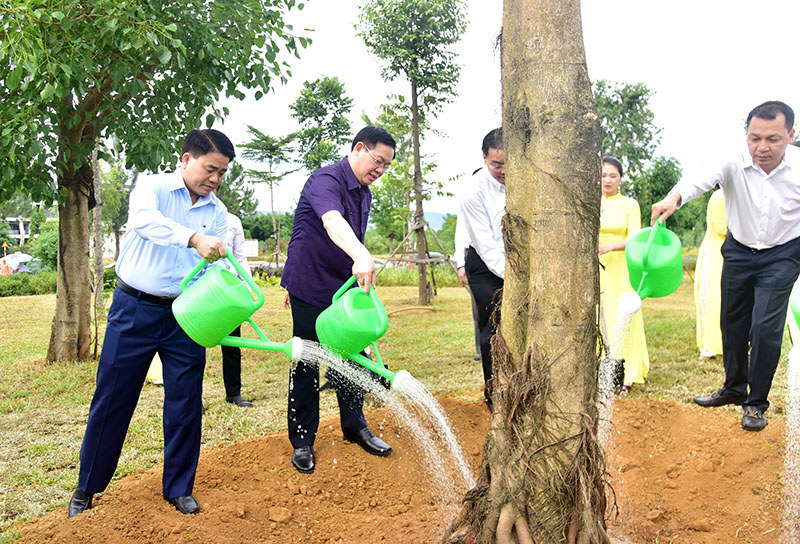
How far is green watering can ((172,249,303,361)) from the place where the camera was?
2191mm

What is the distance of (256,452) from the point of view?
3.08 metres

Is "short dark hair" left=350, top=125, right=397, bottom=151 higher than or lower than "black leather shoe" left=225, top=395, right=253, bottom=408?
higher

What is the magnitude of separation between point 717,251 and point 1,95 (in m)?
5.93

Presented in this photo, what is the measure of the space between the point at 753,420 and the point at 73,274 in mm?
5685

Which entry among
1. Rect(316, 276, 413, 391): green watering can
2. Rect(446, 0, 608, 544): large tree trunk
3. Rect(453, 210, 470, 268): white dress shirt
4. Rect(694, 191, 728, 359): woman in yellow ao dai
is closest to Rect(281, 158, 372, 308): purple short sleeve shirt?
Rect(316, 276, 413, 391): green watering can

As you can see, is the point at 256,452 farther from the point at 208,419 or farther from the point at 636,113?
the point at 636,113

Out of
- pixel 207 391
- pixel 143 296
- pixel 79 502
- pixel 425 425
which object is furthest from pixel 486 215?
pixel 207 391

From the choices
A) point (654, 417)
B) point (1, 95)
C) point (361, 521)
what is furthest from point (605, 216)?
point (1, 95)

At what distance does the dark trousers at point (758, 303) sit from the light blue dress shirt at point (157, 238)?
2.98 metres

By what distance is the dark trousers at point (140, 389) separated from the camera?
2385 millimetres

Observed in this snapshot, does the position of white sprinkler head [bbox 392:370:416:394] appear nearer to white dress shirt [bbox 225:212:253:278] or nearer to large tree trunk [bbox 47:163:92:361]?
white dress shirt [bbox 225:212:253:278]

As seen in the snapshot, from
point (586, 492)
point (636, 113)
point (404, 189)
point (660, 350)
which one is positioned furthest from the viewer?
point (636, 113)

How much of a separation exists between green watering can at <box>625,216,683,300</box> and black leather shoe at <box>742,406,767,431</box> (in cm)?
111

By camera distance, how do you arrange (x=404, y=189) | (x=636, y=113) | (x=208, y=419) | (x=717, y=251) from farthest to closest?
(x=636, y=113) → (x=404, y=189) → (x=717, y=251) → (x=208, y=419)
